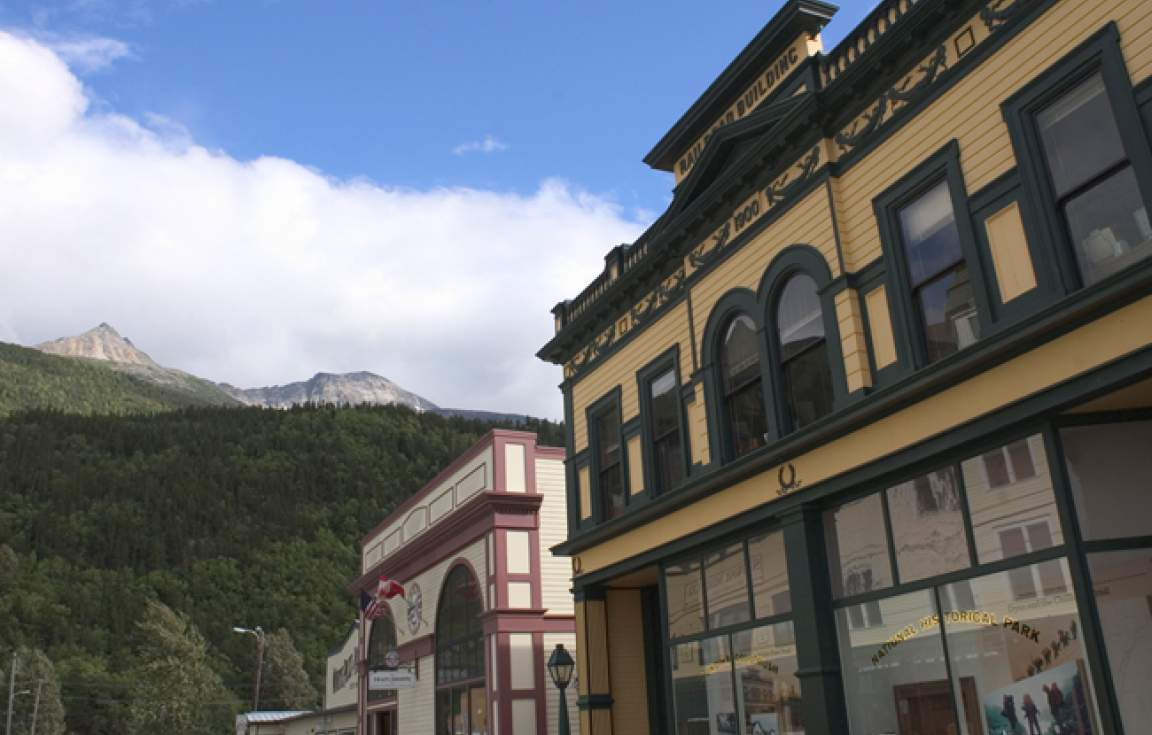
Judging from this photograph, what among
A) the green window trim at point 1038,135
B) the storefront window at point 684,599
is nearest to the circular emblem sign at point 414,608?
the storefront window at point 684,599

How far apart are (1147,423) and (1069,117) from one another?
3.18 metres

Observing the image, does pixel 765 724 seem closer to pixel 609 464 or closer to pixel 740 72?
pixel 609 464

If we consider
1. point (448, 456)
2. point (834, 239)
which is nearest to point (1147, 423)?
point (834, 239)

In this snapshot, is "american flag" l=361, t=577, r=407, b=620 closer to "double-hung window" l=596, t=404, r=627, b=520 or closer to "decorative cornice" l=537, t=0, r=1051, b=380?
"double-hung window" l=596, t=404, r=627, b=520

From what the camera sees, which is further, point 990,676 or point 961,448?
point 961,448

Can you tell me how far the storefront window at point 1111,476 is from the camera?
979 cm

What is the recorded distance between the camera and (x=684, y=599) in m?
16.8

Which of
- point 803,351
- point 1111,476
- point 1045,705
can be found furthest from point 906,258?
point 1045,705

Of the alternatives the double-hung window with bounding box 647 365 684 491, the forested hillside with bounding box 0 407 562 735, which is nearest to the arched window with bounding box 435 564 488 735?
the double-hung window with bounding box 647 365 684 491

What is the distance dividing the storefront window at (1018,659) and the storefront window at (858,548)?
123 cm

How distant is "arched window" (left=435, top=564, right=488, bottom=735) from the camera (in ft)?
86.5

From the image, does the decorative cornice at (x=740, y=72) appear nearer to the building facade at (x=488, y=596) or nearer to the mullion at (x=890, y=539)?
the mullion at (x=890, y=539)

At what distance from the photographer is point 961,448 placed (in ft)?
37.1

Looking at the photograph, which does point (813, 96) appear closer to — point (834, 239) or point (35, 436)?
point (834, 239)
